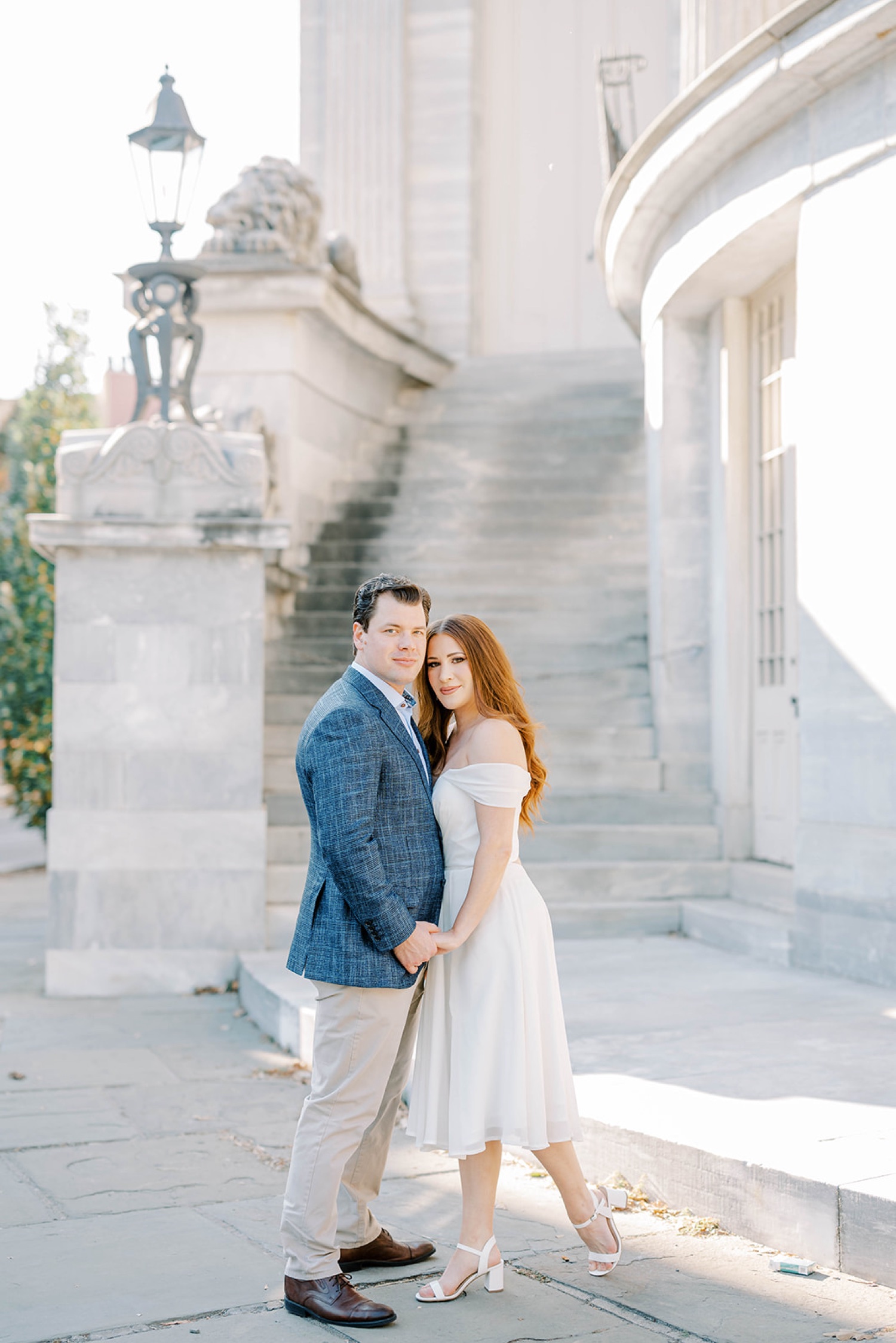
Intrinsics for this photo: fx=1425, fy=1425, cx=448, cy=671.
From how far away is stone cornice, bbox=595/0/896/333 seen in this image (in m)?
6.36

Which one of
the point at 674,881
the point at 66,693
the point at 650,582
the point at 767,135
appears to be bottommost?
the point at 674,881

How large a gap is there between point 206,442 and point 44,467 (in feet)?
24.7

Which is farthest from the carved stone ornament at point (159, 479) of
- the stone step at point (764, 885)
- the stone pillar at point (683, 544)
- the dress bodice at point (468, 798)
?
the dress bodice at point (468, 798)

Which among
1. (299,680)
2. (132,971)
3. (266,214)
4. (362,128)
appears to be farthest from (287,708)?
(362,128)

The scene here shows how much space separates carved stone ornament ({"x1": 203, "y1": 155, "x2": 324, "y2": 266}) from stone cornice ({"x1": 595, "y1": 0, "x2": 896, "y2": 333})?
2.44 m

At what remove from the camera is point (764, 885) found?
8008mm

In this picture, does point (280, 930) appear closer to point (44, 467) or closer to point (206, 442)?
point (206, 442)

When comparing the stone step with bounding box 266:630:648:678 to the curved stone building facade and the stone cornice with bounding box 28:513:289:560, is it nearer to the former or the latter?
the curved stone building facade

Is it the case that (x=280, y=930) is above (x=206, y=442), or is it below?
below

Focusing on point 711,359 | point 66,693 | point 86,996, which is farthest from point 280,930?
point 711,359

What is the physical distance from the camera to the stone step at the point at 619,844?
8.41 meters

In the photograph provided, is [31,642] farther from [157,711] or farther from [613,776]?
[613,776]

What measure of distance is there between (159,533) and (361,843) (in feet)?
16.1

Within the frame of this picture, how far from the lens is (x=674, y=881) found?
830cm
